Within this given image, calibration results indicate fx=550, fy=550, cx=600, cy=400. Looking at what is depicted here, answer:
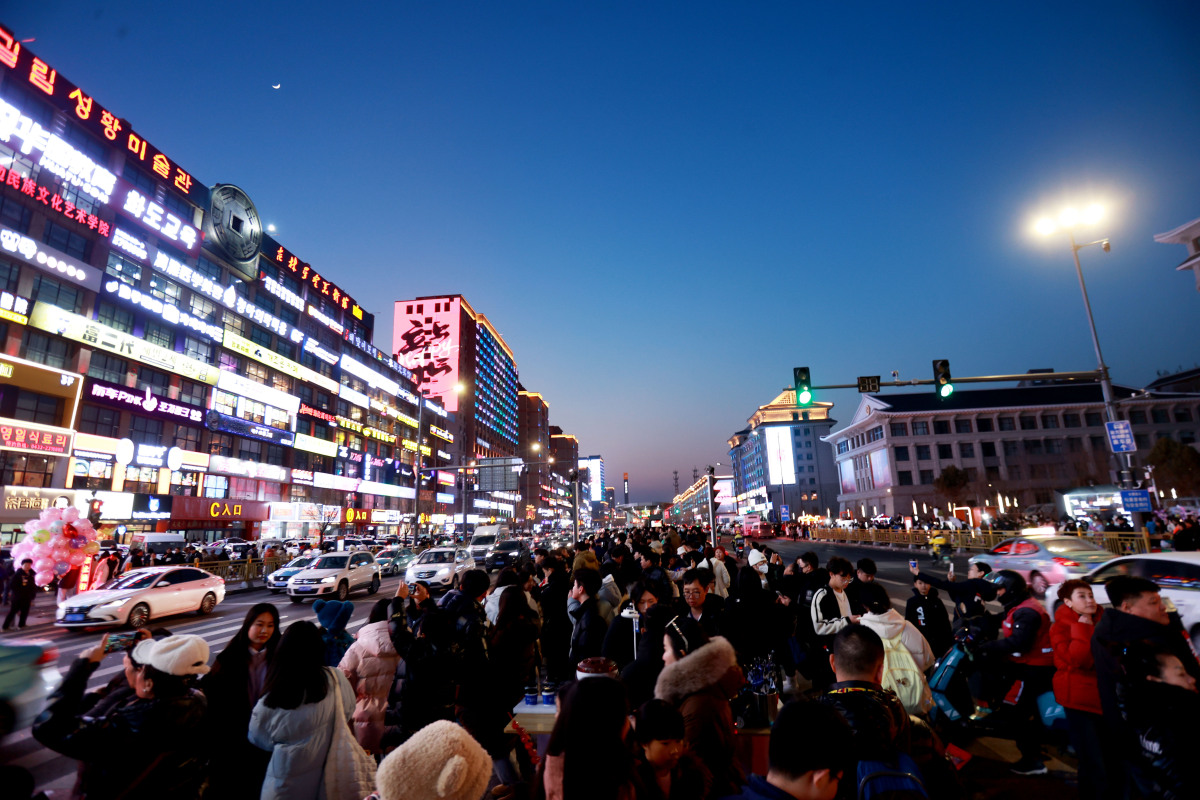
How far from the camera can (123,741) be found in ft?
9.75

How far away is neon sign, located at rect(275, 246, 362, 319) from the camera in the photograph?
56469 millimetres

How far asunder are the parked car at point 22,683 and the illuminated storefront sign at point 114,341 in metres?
39.5

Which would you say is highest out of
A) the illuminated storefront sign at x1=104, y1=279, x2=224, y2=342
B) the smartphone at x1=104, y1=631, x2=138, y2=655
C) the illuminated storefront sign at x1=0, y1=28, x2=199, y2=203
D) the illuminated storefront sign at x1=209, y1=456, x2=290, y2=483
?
the illuminated storefront sign at x1=0, y1=28, x2=199, y2=203

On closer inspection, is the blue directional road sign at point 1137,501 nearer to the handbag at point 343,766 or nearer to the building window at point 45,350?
the handbag at point 343,766

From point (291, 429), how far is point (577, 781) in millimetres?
58421

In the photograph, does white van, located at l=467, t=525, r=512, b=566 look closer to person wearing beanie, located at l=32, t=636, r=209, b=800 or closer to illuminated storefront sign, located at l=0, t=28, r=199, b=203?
person wearing beanie, located at l=32, t=636, r=209, b=800

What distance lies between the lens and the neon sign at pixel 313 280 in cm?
5647

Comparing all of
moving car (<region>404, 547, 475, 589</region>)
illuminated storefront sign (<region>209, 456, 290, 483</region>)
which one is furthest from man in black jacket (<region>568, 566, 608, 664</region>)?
illuminated storefront sign (<region>209, 456, 290, 483</region>)

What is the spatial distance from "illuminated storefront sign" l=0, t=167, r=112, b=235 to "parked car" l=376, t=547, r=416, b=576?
26943 mm

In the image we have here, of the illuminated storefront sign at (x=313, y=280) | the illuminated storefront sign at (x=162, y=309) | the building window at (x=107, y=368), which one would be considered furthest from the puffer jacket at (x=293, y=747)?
the illuminated storefront sign at (x=313, y=280)

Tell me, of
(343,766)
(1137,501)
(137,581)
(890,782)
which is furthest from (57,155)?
(1137,501)

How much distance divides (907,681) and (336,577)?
2097 centimetres

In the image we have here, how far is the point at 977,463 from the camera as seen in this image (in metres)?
81.9

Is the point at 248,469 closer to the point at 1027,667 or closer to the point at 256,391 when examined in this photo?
the point at 256,391
